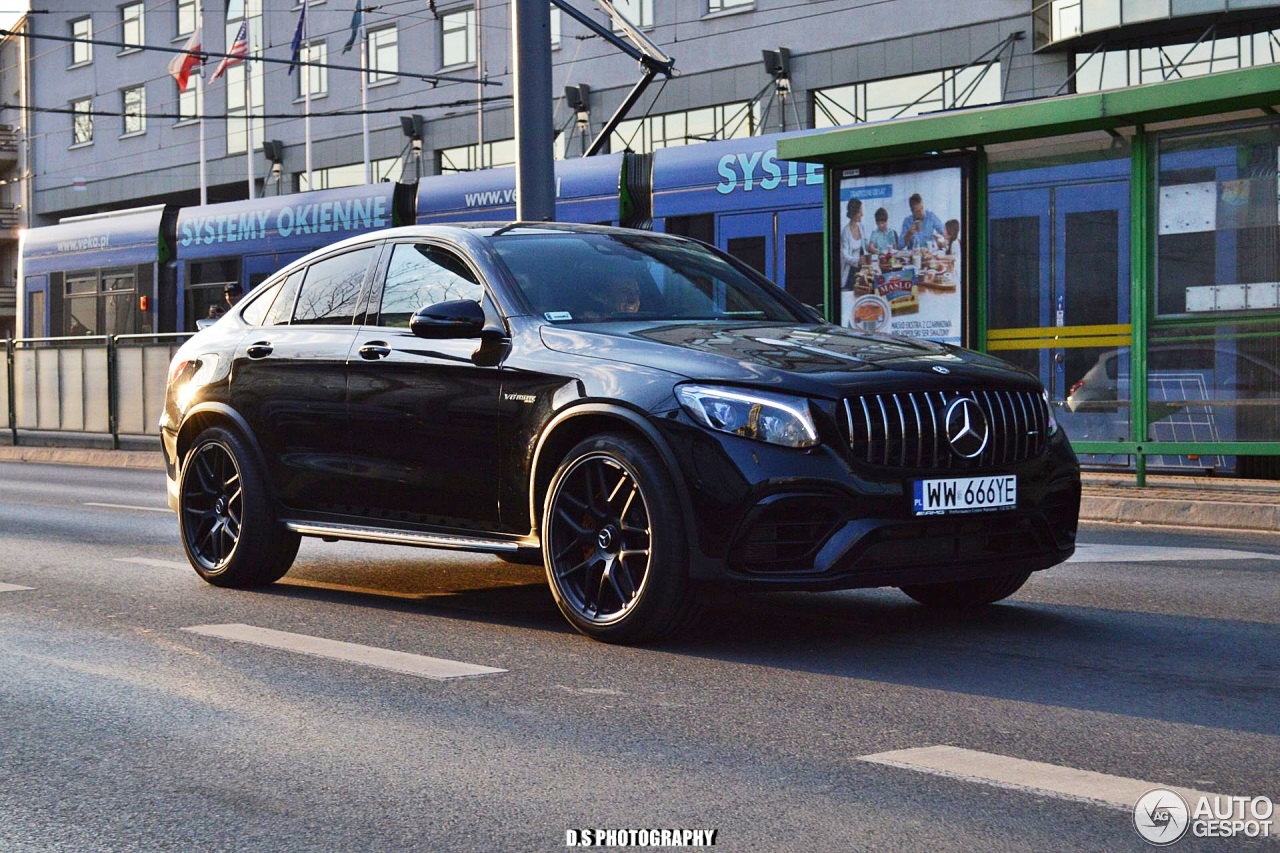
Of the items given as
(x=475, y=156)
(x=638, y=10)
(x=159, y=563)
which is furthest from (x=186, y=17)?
(x=159, y=563)

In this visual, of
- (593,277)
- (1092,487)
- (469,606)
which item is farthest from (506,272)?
(1092,487)

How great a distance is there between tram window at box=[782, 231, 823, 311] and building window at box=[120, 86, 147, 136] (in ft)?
139

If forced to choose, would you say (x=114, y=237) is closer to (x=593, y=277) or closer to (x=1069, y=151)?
(x=1069, y=151)

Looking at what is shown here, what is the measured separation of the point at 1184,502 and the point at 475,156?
3472 centimetres

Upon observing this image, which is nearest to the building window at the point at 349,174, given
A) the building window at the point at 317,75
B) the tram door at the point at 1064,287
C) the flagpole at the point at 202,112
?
the building window at the point at 317,75

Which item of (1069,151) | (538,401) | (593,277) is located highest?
(1069,151)

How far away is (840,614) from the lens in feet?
23.3

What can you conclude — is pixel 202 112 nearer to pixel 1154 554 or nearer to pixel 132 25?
pixel 132 25

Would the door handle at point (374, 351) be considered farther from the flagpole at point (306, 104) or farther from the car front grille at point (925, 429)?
the flagpole at point (306, 104)

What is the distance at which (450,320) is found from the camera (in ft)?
22.6

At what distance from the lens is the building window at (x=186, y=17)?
53.9 m

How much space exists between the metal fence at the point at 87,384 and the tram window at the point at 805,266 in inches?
316

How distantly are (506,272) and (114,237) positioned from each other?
21.9 meters

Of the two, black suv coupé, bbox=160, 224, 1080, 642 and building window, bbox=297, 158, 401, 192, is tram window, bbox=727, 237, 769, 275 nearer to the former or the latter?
black suv coupé, bbox=160, 224, 1080, 642
